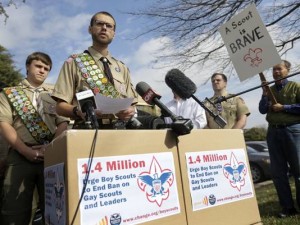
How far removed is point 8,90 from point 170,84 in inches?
53.3

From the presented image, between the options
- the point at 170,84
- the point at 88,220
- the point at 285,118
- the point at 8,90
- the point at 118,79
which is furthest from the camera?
the point at 285,118

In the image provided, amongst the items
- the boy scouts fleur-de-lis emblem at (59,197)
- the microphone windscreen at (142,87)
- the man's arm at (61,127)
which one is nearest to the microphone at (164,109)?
the microphone windscreen at (142,87)

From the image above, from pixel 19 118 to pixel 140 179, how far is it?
142 centimetres

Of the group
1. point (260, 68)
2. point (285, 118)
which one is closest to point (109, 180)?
point (260, 68)

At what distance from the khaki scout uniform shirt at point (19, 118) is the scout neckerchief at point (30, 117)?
0.10 ft

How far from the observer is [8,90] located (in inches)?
101

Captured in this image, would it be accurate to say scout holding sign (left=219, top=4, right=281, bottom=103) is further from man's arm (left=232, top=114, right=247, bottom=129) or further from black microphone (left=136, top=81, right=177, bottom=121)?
black microphone (left=136, top=81, right=177, bottom=121)

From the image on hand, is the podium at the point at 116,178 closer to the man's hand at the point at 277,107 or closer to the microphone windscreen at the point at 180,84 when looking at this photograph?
the microphone windscreen at the point at 180,84

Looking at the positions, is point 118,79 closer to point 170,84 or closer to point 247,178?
point 170,84

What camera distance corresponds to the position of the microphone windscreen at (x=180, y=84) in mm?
1978

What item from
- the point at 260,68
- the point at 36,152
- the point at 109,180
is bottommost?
the point at 109,180

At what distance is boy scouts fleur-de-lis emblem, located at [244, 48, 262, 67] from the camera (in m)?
3.05

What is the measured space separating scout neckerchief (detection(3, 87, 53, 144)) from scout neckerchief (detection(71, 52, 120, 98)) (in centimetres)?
60

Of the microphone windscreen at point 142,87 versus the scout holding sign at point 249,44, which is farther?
the scout holding sign at point 249,44
